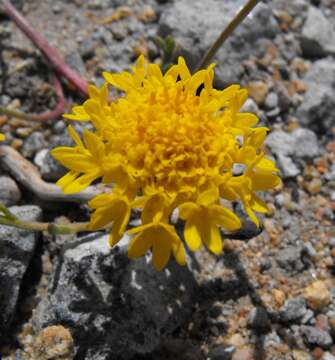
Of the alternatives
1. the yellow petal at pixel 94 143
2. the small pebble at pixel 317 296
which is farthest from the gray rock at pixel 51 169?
the small pebble at pixel 317 296

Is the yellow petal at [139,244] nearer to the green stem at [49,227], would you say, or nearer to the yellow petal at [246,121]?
the green stem at [49,227]

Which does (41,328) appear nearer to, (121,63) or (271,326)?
(271,326)

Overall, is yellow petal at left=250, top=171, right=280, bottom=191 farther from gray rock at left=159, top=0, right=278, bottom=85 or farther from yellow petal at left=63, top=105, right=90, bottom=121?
gray rock at left=159, top=0, right=278, bottom=85

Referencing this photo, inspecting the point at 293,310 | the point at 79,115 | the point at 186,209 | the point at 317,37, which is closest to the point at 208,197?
the point at 186,209

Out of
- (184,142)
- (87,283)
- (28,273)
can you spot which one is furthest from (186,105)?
(28,273)

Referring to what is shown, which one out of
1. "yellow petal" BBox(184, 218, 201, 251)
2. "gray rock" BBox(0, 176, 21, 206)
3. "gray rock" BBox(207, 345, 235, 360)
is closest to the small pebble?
"gray rock" BBox(207, 345, 235, 360)

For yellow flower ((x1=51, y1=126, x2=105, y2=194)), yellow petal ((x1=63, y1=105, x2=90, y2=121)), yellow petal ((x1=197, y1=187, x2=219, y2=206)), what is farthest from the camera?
yellow petal ((x1=63, y1=105, x2=90, y2=121))

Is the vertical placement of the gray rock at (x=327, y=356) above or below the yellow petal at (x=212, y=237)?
below
